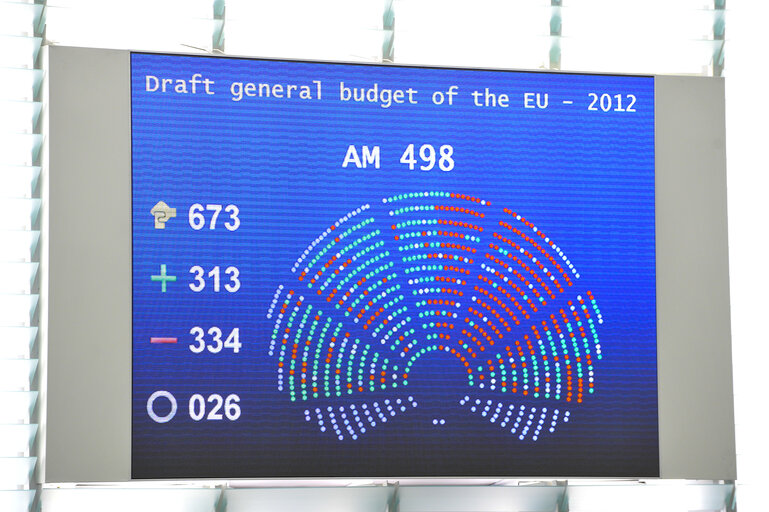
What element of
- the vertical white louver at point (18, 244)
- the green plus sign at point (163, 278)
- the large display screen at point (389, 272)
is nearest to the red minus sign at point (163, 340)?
the large display screen at point (389, 272)

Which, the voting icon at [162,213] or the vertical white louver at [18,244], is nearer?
the voting icon at [162,213]

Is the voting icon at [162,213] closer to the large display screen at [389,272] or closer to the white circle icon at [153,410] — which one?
the large display screen at [389,272]

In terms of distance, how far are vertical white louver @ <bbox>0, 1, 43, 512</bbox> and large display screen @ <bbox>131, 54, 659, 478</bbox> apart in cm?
35

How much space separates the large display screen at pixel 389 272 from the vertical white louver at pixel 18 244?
→ 347 mm

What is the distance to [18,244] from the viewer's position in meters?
2.69

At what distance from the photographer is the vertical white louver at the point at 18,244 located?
263 centimetres

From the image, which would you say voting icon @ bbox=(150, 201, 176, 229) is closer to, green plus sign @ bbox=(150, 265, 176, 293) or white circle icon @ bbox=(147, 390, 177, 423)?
green plus sign @ bbox=(150, 265, 176, 293)

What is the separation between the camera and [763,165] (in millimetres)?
3045

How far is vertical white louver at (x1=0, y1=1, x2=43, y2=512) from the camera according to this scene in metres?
2.63

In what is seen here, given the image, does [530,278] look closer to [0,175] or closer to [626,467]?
[626,467]

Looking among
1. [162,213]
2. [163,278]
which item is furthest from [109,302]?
[162,213]

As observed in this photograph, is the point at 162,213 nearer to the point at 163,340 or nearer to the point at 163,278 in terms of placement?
the point at 163,278

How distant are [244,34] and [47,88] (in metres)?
0.56

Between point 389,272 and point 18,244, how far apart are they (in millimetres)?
949
